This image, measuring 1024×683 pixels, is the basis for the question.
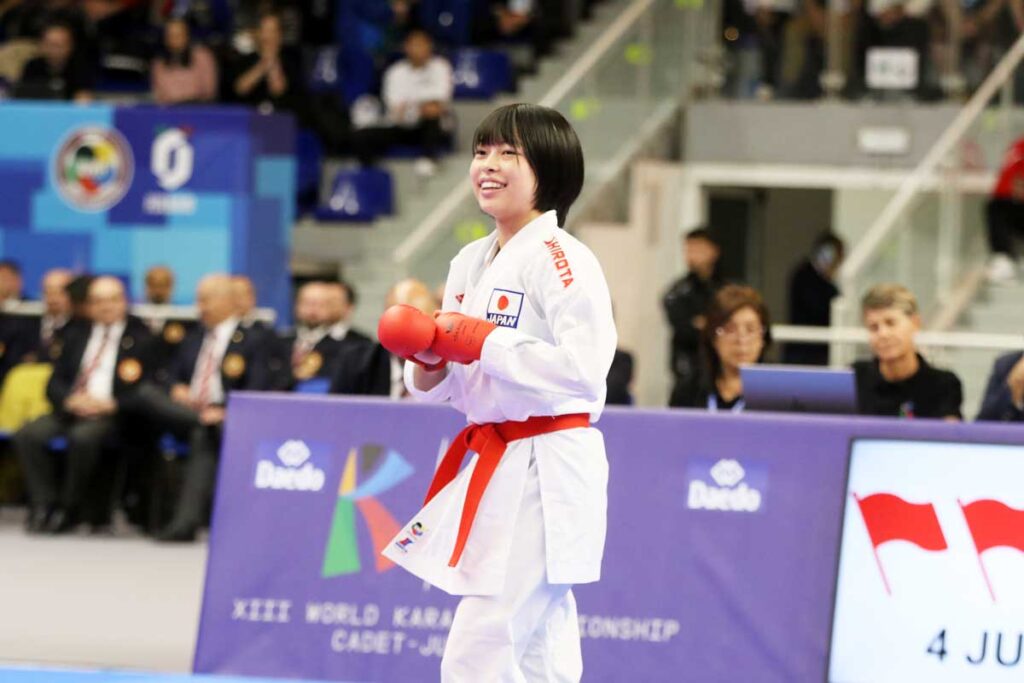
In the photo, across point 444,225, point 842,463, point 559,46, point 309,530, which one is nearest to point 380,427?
point 309,530

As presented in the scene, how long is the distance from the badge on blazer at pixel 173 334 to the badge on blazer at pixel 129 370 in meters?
0.38

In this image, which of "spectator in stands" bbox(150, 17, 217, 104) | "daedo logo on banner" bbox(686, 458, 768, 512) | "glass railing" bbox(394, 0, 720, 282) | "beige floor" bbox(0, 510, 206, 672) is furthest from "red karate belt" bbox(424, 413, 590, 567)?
"spectator in stands" bbox(150, 17, 217, 104)

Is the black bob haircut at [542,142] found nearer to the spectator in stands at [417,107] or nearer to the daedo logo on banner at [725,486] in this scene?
the daedo logo on banner at [725,486]

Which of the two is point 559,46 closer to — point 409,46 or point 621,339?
point 409,46

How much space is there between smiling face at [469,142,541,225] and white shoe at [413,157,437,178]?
974cm

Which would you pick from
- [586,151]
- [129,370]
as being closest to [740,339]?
[129,370]

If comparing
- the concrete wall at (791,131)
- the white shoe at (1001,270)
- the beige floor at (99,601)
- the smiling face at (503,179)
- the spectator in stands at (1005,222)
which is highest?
the concrete wall at (791,131)

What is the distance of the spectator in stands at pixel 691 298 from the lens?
10523mm

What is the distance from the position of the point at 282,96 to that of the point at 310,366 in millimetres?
4601

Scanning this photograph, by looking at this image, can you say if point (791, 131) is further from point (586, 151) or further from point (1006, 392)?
point (1006, 392)

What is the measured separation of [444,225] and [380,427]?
18.3 ft

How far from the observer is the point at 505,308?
13.3 ft

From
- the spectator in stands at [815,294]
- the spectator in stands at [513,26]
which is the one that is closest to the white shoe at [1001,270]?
the spectator in stands at [815,294]

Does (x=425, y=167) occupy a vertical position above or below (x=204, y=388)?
above
